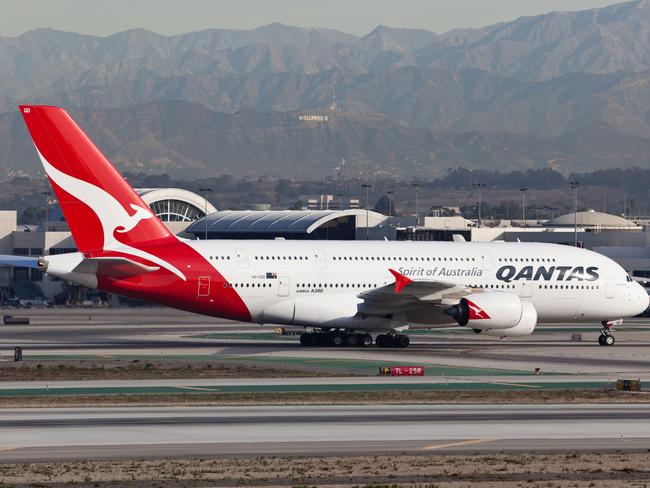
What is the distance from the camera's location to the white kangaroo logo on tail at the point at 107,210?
60.0 m

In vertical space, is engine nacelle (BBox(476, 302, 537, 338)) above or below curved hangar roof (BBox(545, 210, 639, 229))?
below

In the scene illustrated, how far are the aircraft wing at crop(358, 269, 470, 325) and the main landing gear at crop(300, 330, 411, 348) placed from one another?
4.41ft

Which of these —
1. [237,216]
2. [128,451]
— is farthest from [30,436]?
[237,216]

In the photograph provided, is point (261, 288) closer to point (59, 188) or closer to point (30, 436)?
point (59, 188)

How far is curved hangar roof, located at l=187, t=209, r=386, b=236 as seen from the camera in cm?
14262

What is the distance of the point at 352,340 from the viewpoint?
65.0 meters

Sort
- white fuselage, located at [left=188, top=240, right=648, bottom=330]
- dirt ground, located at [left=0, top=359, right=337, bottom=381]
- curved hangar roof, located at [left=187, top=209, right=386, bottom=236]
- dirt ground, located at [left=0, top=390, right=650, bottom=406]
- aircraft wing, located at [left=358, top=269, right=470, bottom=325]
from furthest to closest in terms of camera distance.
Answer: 1. curved hangar roof, located at [left=187, top=209, right=386, bottom=236]
2. white fuselage, located at [left=188, top=240, right=648, bottom=330]
3. aircraft wing, located at [left=358, top=269, right=470, bottom=325]
4. dirt ground, located at [left=0, top=359, right=337, bottom=381]
5. dirt ground, located at [left=0, top=390, right=650, bottom=406]

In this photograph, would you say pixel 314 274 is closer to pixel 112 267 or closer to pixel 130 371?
pixel 112 267

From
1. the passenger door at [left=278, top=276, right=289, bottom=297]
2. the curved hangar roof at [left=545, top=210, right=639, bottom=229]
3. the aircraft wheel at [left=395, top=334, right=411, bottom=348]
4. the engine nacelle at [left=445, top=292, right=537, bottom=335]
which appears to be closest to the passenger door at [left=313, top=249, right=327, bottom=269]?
the passenger door at [left=278, top=276, right=289, bottom=297]

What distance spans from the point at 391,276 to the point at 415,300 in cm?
242

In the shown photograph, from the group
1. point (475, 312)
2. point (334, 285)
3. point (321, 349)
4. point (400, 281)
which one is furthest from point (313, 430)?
point (334, 285)

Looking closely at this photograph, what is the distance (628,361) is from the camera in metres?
58.4

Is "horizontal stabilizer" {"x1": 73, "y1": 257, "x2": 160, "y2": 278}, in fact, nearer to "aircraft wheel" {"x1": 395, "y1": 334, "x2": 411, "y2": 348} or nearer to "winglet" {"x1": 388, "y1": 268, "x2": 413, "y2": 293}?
"winglet" {"x1": 388, "y1": 268, "x2": 413, "y2": 293}

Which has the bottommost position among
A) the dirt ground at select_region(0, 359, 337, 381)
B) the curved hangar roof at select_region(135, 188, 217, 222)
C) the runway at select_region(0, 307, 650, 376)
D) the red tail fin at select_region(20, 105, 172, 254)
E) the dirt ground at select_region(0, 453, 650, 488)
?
the dirt ground at select_region(0, 453, 650, 488)
